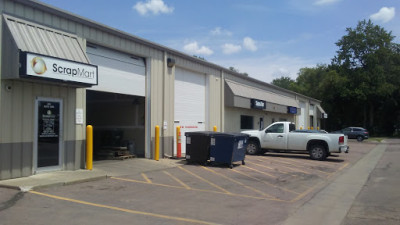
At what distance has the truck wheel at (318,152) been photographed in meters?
18.3

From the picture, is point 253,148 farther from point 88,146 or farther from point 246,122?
point 88,146

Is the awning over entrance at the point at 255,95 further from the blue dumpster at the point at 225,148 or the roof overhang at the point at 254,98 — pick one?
the blue dumpster at the point at 225,148

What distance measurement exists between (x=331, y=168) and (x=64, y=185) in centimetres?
1100

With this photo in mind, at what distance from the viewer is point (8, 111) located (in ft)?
31.8

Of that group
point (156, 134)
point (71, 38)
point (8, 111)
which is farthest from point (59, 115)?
point (156, 134)

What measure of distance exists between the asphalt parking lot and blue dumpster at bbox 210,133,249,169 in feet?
3.07

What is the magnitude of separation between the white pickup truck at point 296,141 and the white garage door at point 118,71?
7382 mm

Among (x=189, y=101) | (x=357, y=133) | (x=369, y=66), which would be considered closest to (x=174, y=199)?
(x=189, y=101)

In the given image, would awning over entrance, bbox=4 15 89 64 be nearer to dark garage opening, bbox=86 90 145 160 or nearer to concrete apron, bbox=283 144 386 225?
dark garage opening, bbox=86 90 145 160

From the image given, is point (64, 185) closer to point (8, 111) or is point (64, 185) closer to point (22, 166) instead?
point (22, 166)

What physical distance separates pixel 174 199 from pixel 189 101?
10.8 m

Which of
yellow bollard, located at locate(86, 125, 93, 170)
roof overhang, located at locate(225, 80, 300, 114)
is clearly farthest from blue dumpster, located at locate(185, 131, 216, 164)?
roof overhang, located at locate(225, 80, 300, 114)

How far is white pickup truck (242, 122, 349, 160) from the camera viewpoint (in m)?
18.2

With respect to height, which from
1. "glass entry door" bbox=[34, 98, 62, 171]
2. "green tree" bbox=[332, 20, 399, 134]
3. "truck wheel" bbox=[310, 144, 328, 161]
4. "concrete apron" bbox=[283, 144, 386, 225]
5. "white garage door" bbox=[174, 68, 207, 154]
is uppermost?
"green tree" bbox=[332, 20, 399, 134]
